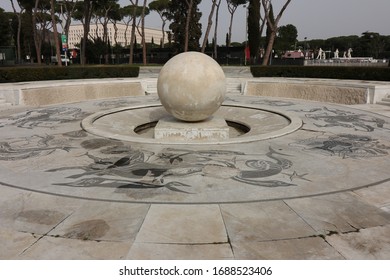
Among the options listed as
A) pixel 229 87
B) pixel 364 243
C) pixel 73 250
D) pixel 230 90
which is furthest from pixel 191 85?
pixel 229 87

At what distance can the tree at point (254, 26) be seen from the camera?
54531 millimetres

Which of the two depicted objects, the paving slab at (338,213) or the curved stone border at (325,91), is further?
the curved stone border at (325,91)

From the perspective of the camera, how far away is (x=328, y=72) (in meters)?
27.1

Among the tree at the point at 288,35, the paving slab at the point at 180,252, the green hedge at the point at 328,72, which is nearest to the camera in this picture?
the paving slab at the point at 180,252

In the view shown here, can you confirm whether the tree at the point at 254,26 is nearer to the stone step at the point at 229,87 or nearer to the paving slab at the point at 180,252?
the stone step at the point at 229,87

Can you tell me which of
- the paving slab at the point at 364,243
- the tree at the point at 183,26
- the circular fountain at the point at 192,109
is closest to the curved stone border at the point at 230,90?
the circular fountain at the point at 192,109

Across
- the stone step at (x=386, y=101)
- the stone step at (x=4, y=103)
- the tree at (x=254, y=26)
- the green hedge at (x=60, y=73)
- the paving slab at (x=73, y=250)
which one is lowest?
the paving slab at (x=73, y=250)

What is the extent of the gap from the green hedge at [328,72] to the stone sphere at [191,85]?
18619 mm

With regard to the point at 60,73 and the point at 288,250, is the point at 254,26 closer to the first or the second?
the point at 60,73

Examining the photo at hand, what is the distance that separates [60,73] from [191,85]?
20.7m

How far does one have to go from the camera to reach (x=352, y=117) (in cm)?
1420

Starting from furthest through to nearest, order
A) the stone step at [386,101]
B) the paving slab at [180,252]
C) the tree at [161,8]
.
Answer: the tree at [161,8] < the stone step at [386,101] < the paving slab at [180,252]

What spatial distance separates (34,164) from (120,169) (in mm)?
2395

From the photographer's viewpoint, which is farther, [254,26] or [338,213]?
[254,26]
